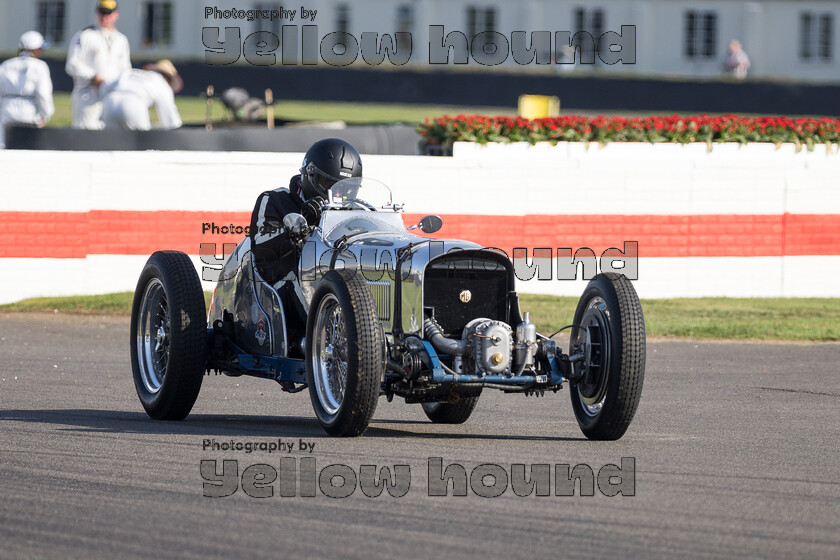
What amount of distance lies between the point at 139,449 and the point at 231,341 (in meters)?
1.59

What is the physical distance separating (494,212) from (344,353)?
8.42 m

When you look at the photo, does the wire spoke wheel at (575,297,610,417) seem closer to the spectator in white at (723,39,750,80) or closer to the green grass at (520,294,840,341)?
the green grass at (520,294,840,341)

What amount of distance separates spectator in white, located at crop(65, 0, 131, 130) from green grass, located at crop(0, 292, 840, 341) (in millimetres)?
5101

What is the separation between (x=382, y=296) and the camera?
8164mm

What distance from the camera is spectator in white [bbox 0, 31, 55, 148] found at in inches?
773

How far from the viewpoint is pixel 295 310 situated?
28.5 ft

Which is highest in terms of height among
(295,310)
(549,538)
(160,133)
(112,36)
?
(112,36)

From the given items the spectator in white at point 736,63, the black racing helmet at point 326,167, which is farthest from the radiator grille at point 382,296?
the spectator in white at point 736,63

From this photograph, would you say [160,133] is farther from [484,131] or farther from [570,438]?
[570,438]

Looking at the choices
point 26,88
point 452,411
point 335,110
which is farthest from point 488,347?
point 335,110

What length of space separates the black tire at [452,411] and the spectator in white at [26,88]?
11946 mm

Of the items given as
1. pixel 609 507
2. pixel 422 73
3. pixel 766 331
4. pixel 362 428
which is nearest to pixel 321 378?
pixel 362 428

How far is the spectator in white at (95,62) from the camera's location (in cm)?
1964

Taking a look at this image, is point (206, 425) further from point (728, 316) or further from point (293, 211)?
point (728, 316)
